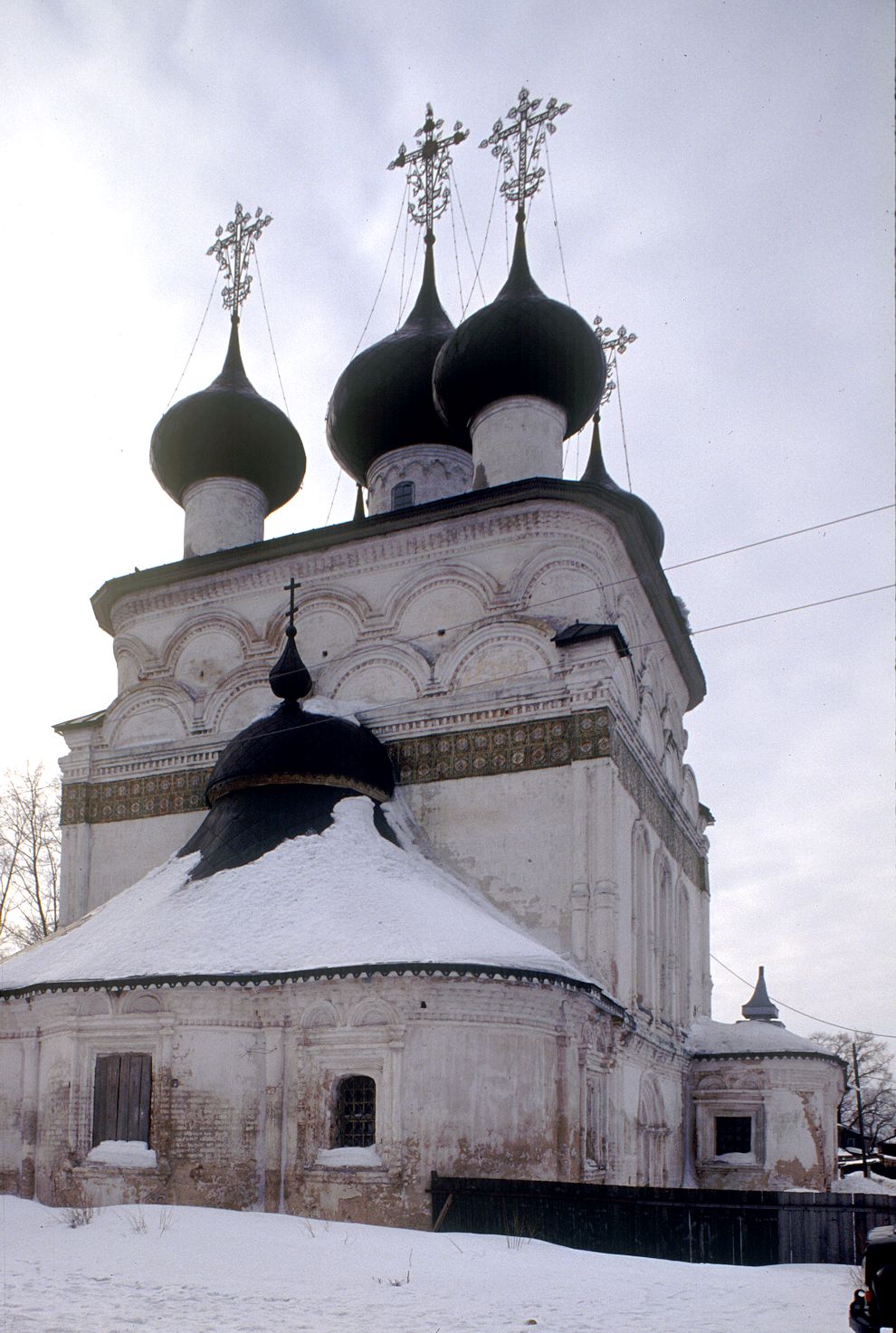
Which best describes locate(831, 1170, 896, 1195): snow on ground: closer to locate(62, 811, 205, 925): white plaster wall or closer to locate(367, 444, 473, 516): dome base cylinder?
locate(62, 811, 205, 925): white plaster wall

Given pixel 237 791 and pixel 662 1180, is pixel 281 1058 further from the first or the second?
pixel 662 1180

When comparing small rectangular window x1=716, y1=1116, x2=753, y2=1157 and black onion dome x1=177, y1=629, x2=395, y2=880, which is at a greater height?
black onion dome x1=177, y1=629, x2=395, y2=880

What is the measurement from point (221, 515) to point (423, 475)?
9.16 feet

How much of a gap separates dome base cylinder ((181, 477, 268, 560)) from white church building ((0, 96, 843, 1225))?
0.05 meters

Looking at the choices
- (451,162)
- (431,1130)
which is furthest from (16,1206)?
(451,162)

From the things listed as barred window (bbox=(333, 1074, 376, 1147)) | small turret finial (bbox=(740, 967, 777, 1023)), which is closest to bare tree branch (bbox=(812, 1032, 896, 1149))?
small turret finial (bbox=(740, 967, 777, 1023))

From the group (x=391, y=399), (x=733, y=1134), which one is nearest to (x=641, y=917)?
(x=733, y=1134)

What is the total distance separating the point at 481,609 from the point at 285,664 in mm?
2228

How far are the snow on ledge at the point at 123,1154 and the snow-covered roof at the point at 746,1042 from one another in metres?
7.77

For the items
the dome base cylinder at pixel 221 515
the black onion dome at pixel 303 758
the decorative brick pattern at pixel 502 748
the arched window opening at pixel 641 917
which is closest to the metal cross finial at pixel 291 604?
the black onion dome at pixel 303 758

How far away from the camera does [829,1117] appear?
52.6 ft

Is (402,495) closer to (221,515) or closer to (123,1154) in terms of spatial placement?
(221,515)

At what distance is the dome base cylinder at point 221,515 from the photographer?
17094mm

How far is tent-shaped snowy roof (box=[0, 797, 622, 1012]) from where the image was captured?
10516 millimetres
